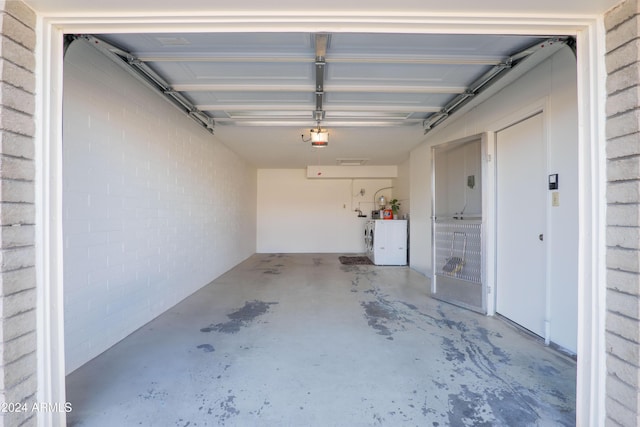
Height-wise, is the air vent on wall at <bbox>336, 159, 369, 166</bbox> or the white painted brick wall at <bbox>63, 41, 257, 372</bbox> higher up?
the air vent on wall at <bbox>336, 159, 369, 166</bbox>

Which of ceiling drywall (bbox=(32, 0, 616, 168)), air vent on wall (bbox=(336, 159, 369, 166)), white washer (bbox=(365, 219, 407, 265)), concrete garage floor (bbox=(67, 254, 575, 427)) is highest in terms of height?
air vent on wall (bbox=(336, 159, 369, 166))

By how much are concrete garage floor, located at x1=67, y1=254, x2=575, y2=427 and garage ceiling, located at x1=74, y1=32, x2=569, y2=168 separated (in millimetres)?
2378

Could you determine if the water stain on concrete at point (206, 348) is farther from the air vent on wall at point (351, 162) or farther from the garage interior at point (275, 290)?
the air vent on wall at point (351, 162)

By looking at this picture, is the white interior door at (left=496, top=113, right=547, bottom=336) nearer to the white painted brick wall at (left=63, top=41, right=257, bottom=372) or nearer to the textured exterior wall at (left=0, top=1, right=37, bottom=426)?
the textured exterior wall at (left=0, top=1, right=37, bottom=426)

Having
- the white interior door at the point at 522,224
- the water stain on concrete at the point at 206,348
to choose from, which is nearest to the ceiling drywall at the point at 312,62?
the white interior door at the point at 522,224

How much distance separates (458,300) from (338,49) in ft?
10.4

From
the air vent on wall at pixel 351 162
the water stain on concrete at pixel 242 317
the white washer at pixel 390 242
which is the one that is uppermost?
the air vent on wall at pixel 351 162

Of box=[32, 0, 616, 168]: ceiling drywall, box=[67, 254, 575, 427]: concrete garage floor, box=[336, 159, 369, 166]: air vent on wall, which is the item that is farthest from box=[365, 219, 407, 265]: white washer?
box=[67, 254, 575, 427]: concrete garage floor

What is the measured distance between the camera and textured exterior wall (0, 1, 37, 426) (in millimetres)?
1137

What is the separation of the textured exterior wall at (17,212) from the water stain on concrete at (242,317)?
5.18 feet

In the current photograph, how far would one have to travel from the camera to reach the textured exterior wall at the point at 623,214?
1156mm

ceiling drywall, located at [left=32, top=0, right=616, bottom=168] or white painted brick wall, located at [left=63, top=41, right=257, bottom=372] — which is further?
white painted brick wall, located at [left=63, top=41, right=257, bottom=372]

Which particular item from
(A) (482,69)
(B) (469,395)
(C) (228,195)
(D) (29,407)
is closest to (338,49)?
(A) (482,69)

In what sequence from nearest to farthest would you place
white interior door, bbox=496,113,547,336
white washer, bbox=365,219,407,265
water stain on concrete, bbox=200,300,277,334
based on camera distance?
white interior door, bbox=496,113,547,336, water stain on concrete, bbox=200,300,277,334, white washer, bbox=365,219,407,265
